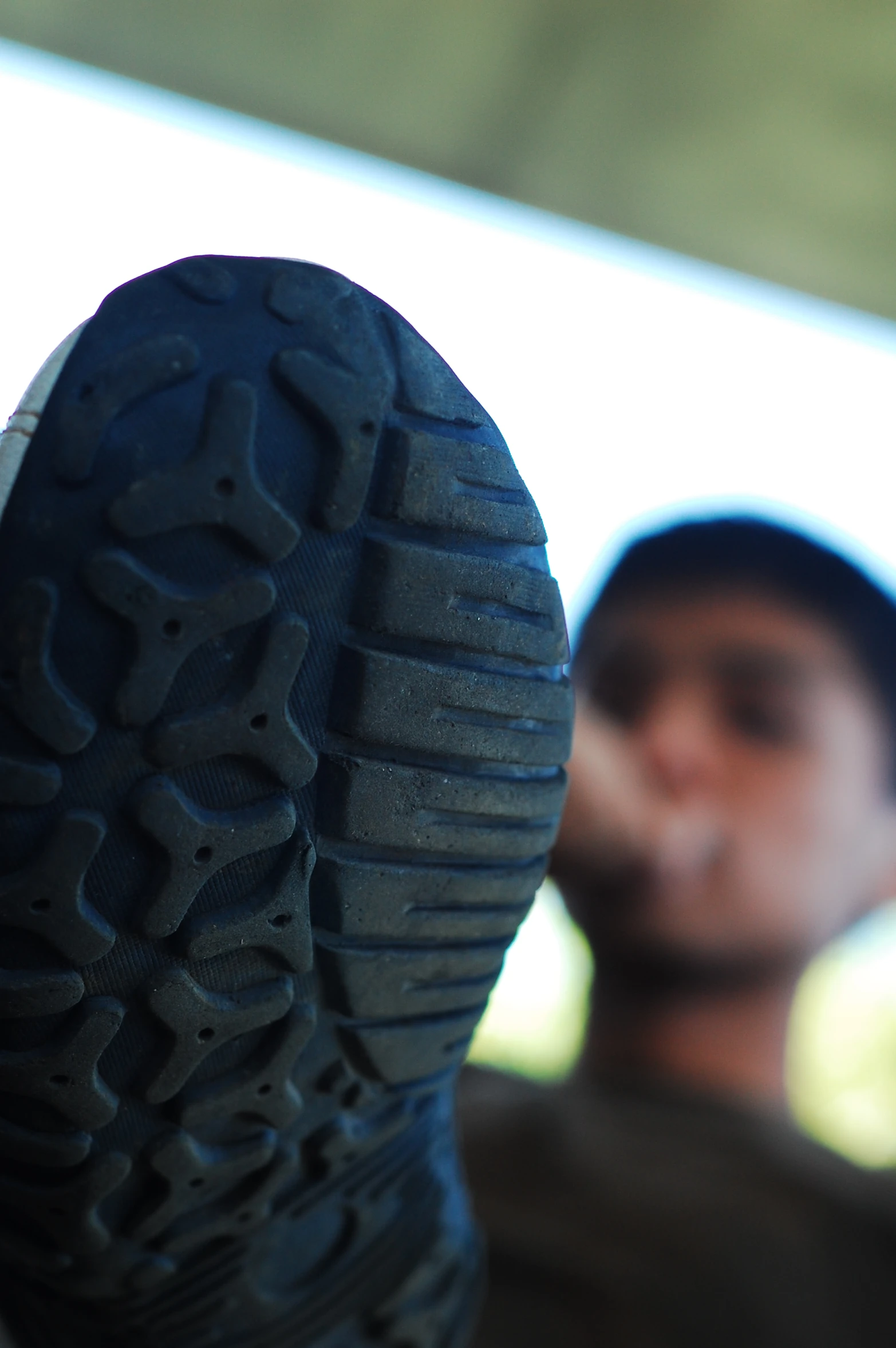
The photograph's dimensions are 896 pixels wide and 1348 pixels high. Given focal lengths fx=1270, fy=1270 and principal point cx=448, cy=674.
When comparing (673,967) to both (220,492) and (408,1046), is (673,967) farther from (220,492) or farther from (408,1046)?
(220,492)

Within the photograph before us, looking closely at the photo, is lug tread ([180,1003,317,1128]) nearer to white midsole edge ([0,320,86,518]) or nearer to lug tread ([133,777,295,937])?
lug tread ([133,777,295,937])

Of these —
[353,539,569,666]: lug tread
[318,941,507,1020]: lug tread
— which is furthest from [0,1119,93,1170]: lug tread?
[353,539,569,666]: lug tread

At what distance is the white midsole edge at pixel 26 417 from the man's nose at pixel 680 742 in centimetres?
86

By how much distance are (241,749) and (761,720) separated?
894 millimetres

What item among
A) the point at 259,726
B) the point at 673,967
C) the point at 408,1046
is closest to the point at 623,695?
the point at 673,967

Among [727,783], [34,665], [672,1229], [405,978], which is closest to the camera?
[34,665]

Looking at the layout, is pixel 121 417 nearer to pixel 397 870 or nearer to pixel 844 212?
pixel 397 870

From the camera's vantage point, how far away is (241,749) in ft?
1.53

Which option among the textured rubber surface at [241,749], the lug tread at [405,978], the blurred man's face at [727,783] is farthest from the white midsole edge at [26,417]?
the blurred man's face at [727,783]

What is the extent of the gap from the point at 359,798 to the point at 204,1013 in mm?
104

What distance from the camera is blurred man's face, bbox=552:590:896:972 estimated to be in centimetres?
125

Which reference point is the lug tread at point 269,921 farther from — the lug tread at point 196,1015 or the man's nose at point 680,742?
the man's nose at point 680,742

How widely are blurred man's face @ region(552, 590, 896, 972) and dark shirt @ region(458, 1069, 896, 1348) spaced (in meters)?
0.17

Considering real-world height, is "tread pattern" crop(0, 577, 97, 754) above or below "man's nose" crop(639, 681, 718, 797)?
above
